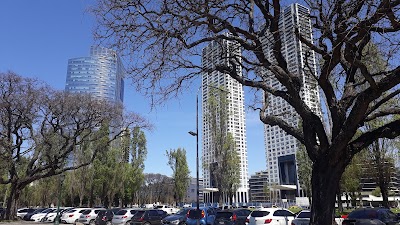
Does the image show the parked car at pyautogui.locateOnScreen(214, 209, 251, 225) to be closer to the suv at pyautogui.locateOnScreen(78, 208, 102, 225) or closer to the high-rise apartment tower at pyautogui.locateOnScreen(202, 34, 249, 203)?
the high-rise apartment tower at pyautogui.locateOnScreen(202, 34, 249, 203)

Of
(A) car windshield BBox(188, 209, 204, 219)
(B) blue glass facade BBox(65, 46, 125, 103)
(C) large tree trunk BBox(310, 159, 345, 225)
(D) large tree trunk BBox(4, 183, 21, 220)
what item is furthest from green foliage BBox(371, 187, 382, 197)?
(C) large tree trunk BBox(310, 159, 345, 225)

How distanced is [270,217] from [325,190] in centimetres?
803

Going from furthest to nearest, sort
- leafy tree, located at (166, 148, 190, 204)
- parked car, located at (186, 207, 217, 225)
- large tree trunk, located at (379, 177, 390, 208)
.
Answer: leafy tree, located at (166, 148, 190, 204), large tree trunk, located at (379, 177, 390, 208), parked car, located at (186, 207, 217, 225)

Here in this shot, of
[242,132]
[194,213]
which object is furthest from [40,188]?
[194,213]

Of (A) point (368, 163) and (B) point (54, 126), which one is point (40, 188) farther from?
(A) point (368, 163)

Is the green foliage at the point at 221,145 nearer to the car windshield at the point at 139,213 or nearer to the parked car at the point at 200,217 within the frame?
the car windshield at the point at 139,213

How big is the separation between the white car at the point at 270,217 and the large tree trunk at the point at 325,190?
24.6ft

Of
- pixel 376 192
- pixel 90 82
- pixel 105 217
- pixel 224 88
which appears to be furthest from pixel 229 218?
pixel 376 192

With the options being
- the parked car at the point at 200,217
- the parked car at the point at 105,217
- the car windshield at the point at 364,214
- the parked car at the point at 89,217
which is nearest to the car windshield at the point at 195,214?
the parked car at the point at 200,217

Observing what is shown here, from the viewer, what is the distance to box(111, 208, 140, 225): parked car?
80.7ft

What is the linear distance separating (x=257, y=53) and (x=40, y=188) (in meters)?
72.3

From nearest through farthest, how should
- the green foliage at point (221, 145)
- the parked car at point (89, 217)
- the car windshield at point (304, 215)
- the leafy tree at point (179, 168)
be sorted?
the car windshield at point (304, 215) → the parked car at point (89, 217) → the green foliage at point (221, 145) → the leafy tree at point (179, 168)

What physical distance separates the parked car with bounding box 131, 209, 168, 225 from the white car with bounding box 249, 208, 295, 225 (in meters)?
7.61

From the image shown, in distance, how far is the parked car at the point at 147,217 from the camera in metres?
22.5
